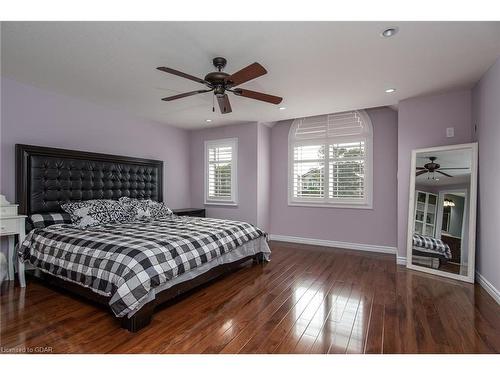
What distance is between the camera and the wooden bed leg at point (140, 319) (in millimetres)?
1998

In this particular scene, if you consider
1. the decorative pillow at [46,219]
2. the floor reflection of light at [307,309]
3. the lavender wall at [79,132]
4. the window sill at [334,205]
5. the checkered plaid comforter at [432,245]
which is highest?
the lavender wall at [79,132]

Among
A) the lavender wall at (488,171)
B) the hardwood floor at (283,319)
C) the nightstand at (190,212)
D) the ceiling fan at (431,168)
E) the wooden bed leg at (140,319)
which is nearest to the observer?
the hardwood floor at (283,319)

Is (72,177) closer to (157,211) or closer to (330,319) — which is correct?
(157,211)

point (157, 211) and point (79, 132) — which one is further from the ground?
point (79, 132)

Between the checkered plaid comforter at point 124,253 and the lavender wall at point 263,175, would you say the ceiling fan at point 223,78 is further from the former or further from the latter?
the lavender wall at point 263,175

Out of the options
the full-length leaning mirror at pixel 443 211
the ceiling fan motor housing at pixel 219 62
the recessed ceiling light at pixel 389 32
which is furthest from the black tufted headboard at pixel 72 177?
the full-length leaning mirror at pixel 443 211

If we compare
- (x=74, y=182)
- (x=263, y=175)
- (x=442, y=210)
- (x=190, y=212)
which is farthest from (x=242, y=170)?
(x=442, y=210)

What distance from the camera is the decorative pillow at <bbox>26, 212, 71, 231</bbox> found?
310cm

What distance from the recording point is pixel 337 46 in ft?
7.59

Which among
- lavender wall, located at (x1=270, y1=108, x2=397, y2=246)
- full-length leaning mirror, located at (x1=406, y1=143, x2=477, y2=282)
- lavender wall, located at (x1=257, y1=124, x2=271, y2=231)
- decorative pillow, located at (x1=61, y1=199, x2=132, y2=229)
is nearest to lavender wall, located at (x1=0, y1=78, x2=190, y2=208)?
decorative pillow, located at (x1=61, y1=199, x2=132, y2=229)

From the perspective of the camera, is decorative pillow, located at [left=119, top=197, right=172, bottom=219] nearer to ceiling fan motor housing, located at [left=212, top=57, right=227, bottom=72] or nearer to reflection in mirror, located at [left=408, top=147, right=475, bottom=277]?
ceiling fan motor housing, located at [left=212, top=57, right=227, bottom=72]

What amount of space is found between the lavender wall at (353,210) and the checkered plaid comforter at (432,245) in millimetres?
819

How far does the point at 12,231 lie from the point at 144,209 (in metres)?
1.55

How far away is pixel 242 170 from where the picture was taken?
516cm
